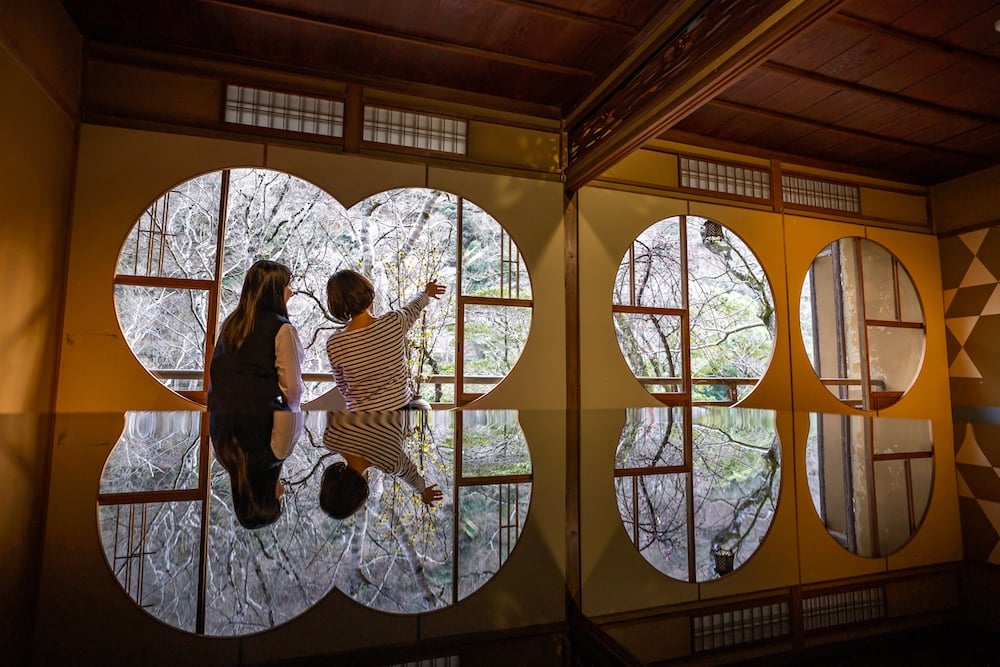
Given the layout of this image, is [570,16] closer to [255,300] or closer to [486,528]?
[255,300]

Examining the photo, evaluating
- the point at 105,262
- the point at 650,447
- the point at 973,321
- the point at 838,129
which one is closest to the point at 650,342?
the point at 973,321

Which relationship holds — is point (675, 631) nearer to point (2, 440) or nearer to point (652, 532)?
point (652, 532)

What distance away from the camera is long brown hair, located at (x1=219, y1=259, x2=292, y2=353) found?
1.77 metres

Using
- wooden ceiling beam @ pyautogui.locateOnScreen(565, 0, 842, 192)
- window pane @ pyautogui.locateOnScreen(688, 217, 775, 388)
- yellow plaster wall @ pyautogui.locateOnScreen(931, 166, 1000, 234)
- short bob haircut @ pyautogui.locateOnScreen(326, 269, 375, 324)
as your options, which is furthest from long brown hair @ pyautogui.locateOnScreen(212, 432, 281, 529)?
window pane @ pyautogui.locateOnScreen(688, 217, 775, 388)

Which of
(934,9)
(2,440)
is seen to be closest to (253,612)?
(2,440)

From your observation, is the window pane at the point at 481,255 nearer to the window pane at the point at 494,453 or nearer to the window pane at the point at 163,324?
the window pane at the point at 163,324

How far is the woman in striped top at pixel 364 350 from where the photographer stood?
6.98ft

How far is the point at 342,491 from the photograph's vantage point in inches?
20.8

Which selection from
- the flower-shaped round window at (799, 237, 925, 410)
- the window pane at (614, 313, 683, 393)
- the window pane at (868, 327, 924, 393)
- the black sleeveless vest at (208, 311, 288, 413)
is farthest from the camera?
the window pane at (614, 313, 683, 393)

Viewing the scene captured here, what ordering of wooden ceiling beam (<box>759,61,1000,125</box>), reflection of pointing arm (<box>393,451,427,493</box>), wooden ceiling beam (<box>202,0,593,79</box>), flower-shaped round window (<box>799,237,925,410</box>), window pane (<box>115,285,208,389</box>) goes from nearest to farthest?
reflection of pointing arm (<box>393,451,427,493</box>), wooden ceiling beam (<box>202,0,593,79</box>), wooden ceiling beam (<box>759,61,1000,125</box>), flower-shaped round window (<box>799,237,925,410</box>), window pane (<box>115,285,208,389</box>)

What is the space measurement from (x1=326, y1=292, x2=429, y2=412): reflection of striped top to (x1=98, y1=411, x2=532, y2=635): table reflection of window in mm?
1442

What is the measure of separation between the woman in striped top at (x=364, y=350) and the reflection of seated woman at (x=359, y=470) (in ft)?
3.69

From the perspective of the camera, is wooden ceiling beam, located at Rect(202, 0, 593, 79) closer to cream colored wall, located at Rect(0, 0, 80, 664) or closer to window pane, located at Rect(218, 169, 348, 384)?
cream colored wall, located at Rect(0, 0, 80, 664)

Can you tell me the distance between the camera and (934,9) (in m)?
2.80
